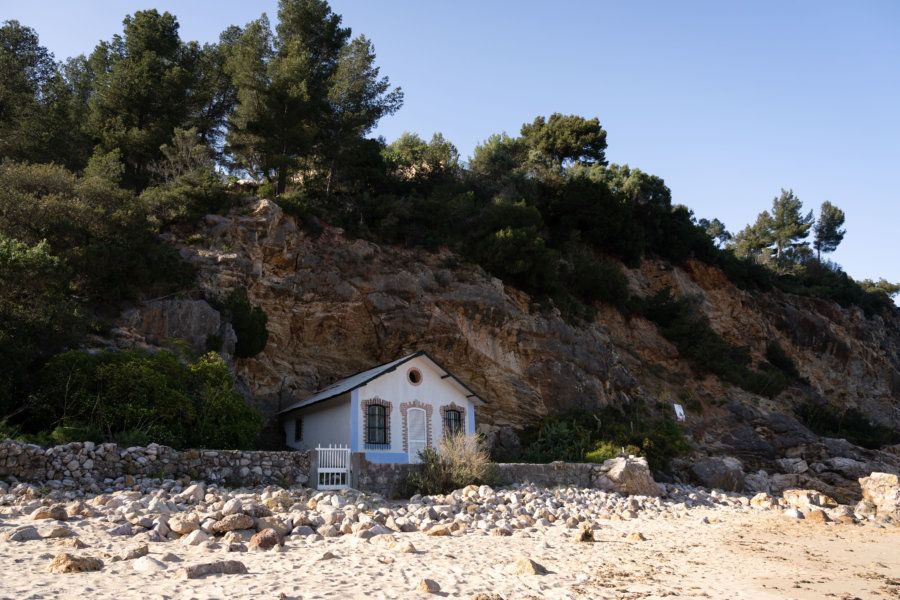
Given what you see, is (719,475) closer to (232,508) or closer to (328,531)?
(328,531)

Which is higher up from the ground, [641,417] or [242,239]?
[242,239]

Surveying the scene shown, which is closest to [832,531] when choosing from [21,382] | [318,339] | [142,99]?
[318,339]

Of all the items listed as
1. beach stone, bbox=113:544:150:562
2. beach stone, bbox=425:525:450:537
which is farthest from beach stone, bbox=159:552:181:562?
beach stone, bbox=425:525:450:537

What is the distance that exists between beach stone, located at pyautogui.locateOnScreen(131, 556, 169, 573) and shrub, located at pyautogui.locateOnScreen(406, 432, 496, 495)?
938 centimetres

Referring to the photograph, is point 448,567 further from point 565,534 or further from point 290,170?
point 290,170

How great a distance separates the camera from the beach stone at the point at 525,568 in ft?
25.3

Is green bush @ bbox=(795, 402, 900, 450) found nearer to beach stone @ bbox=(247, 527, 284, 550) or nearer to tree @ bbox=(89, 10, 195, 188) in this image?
beach stone @ bbox=(247, 527, 284, 550)

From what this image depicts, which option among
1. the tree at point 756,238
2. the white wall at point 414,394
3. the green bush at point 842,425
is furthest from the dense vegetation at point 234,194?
the tree at point 756,238

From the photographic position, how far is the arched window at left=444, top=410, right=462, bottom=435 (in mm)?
20591

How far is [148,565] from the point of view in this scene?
21.2ft

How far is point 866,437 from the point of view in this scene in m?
34.4

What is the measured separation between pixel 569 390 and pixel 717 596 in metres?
18.4

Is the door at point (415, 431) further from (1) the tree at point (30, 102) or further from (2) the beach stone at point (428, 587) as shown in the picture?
(1) the tree at point (30, 102)

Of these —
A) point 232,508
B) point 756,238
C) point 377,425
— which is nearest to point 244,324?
point 377,425
